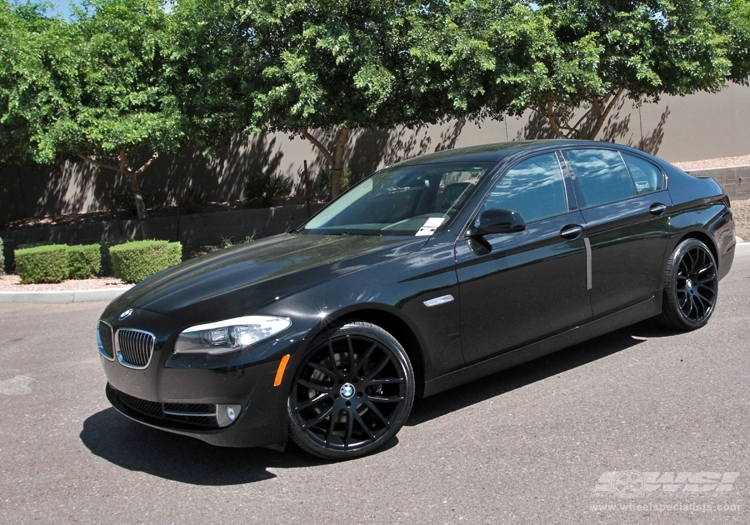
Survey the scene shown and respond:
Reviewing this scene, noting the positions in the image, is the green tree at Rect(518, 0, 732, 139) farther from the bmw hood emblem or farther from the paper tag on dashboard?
the bmw hood emblem

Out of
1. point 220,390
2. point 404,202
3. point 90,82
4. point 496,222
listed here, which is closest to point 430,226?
point 496,222

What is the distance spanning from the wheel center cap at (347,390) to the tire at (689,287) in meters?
2.96

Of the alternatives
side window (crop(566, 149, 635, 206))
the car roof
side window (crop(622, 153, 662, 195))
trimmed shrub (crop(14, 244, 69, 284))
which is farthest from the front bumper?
trimmed shrub (crop(14, 244, 69, 284))

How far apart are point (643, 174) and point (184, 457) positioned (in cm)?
398

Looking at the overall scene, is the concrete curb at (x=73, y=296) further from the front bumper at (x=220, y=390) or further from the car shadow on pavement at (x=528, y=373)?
the front bumper at (x=220, y=390)

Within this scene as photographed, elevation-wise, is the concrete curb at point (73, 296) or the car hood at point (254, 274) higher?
the car hood at point (254, 274)

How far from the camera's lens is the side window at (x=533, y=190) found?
499 cm

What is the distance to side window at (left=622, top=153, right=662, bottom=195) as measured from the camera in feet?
19.4

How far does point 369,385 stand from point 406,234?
1.06 m

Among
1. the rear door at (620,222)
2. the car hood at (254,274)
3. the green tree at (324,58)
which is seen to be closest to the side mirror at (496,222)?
the car hood at (254,274)

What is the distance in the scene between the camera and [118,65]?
12984mm

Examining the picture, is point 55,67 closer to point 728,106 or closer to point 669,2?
point 669,2

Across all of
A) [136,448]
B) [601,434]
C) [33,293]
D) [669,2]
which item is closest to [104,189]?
[33,293]

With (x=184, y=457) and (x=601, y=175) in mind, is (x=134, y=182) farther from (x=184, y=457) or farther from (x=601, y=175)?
(x=184, y=457)
